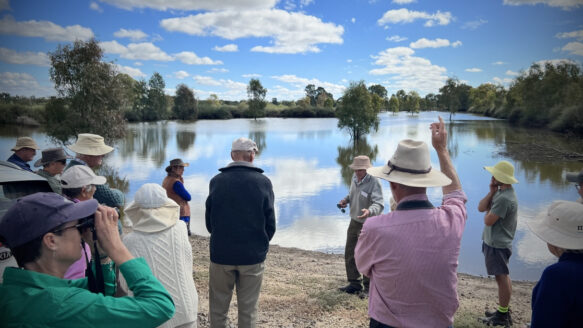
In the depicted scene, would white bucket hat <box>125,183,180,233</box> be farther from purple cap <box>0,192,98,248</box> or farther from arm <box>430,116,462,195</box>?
arm <box>430,116,462,195</box>

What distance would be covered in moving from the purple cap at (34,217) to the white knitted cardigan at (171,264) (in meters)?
1.02

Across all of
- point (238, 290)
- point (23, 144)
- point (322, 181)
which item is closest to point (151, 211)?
point (238, 290)

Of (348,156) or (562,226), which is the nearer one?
(562,226)

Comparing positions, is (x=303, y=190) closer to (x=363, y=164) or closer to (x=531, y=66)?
(x=363, y=164)

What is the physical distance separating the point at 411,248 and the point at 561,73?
62592 mm

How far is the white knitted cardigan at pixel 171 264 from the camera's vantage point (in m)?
2.38

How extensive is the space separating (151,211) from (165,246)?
0.29 meters

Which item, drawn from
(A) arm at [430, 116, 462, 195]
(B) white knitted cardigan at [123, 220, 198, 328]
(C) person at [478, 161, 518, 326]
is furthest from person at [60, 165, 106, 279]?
(C) person at [478, 161, 518, 326]

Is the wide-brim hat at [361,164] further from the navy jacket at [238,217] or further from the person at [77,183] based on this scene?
the person at [77,183]

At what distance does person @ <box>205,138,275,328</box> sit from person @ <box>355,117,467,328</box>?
141 cm

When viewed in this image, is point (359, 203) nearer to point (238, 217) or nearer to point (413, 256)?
point (238, 217)

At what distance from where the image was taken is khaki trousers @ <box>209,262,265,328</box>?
11.3 feet

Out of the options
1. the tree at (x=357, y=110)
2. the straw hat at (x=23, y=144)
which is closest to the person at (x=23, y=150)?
the straw hat at (x=23, y=144)

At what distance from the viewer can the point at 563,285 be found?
1756mm
